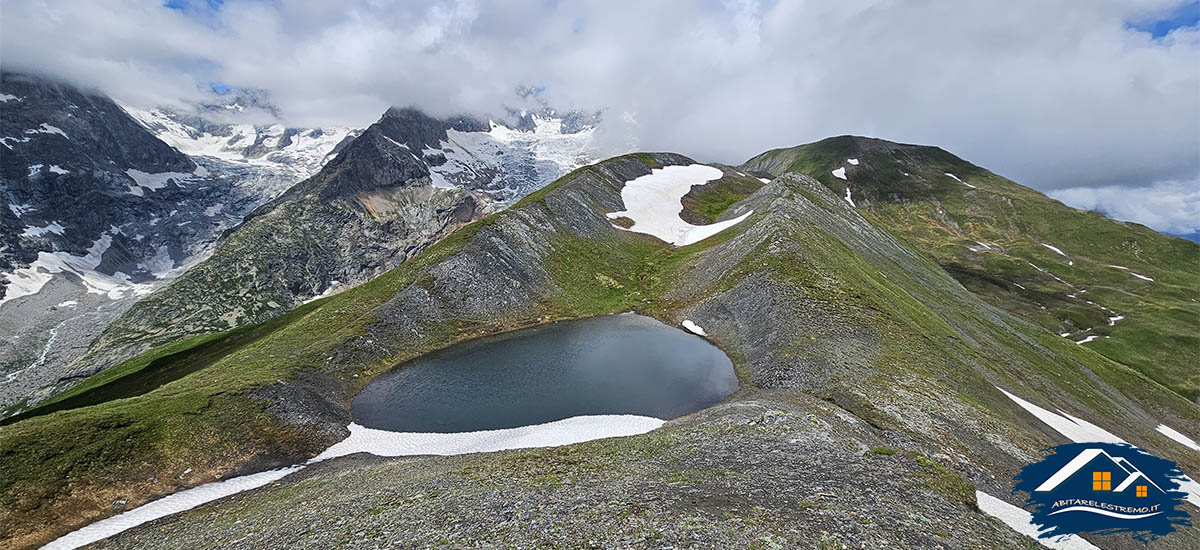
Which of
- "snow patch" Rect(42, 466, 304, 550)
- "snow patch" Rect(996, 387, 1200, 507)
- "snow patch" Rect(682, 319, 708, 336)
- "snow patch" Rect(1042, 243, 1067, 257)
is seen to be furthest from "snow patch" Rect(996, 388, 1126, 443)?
"snow patch" Rect(1042, 243, 1067, 257)

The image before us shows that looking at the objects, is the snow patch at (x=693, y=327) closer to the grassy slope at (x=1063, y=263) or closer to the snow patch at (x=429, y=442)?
the snow patch at (x=429, y=442)

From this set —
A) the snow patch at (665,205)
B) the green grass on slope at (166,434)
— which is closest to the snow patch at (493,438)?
the green grass on slope at (166,434)

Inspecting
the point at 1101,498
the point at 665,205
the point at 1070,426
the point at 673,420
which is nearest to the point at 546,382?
the point at 673,420

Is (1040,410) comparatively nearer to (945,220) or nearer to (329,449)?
(329,449)

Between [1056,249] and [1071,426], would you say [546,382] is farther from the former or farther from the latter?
[1056,249]

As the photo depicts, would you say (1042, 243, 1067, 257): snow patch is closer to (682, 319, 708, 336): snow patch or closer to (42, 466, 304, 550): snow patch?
(682, 319, 708, 336): snow patch

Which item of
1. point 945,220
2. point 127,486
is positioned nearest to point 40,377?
point 127,486

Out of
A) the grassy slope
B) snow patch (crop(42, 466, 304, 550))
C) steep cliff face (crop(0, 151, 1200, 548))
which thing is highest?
the grassy slope
